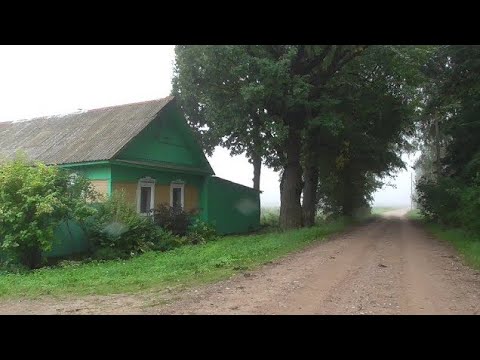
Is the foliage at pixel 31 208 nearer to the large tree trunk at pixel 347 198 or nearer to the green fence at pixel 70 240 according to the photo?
the green fence at pixel 70 240

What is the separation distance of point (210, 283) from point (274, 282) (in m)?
1.32

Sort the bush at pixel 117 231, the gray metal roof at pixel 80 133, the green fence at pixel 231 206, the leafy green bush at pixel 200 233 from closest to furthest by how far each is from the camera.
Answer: the bush at pixel 117 231 < the gray metal roof at pixel 80 133 < the leafy green bush at pixel 200 233 < the green fence at pixel 231 206

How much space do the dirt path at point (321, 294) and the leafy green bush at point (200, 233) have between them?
6.96 meters

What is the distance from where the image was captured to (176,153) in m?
21.3

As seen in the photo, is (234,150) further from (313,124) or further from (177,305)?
(177,305)

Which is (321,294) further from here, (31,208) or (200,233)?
(200,233)

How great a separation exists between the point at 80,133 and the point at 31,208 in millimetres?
8720

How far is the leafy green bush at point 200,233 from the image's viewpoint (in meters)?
18.1

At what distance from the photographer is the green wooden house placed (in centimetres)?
1769

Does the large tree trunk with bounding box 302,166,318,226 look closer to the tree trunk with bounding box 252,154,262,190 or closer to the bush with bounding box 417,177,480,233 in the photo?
the bush with bounding box 417,177,480,233

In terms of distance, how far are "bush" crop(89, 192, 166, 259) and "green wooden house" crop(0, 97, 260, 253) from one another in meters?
1.55

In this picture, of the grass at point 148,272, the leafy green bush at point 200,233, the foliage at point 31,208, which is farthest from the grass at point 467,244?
the foliage at point 31,208

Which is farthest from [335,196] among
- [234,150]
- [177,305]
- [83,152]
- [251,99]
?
[177,305]

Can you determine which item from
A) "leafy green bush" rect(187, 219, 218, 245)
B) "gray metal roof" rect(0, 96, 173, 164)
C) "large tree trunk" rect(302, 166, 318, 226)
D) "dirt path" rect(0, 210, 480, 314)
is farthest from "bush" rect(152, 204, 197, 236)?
"large tree trunk" rect(302, 166, 318, 226)
